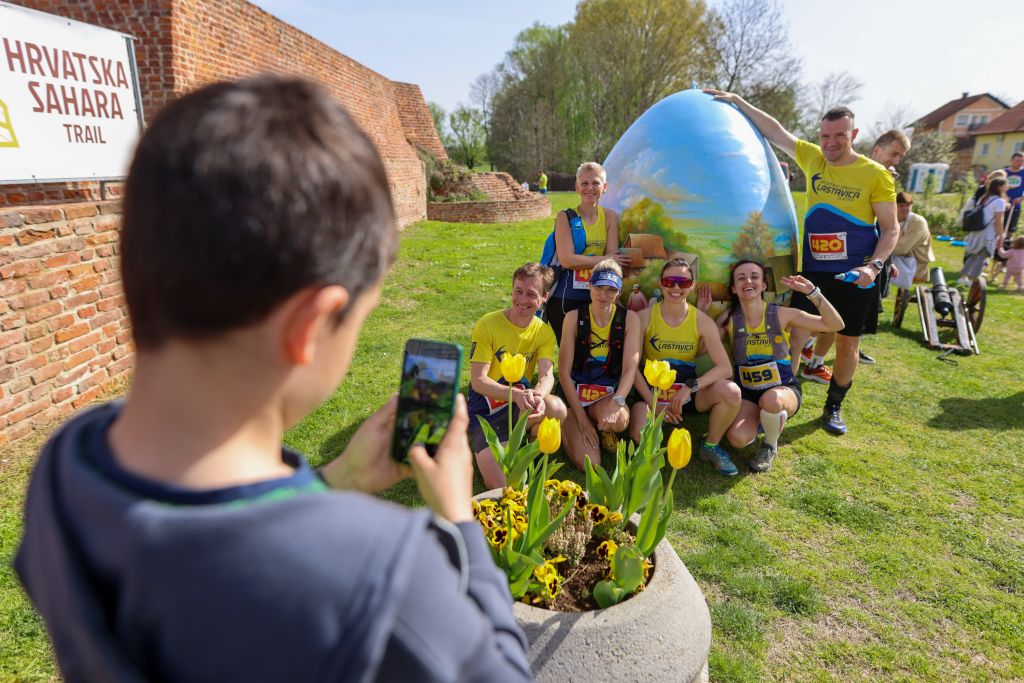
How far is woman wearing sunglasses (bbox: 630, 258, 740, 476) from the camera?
157 inches

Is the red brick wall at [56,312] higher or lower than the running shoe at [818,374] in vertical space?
higher

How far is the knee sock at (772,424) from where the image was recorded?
4133mm

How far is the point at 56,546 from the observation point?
2.16 feet

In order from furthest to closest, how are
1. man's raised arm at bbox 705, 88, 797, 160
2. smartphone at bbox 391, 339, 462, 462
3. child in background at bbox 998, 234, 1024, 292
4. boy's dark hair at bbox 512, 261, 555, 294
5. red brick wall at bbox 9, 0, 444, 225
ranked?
child in background at bbox 998, 234, 1024, 292 → red brick wall at bbox 9, 0, 444, 225 → man's raised arm at bbox 705, 88, 797, 160 → boy's dark hair at bbox 512, 261, 555, 294 → smartphone at bbox 391, 339, 462, 462

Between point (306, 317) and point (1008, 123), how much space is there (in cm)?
5864

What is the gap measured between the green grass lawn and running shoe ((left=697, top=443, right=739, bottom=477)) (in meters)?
0.06

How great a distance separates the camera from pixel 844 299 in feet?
14.8

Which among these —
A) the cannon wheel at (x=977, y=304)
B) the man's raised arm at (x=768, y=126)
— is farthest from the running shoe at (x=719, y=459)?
the cannon wheel at (x=977, y=304)

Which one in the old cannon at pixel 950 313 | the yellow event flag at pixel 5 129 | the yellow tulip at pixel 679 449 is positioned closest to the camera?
the yellow tulip at pixel 679 449

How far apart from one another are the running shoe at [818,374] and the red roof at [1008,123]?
166 ft

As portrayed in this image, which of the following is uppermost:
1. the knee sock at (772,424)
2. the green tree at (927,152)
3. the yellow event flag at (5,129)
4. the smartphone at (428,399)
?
the green tree at (927,152)

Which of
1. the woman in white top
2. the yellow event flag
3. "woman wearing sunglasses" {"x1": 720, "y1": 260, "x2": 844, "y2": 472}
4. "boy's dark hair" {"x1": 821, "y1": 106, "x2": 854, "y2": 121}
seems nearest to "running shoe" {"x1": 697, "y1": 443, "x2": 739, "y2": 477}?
"woman wearing sunglasses" {"x1": 720, "y1": 260, "x2": 844, "y2": 472}

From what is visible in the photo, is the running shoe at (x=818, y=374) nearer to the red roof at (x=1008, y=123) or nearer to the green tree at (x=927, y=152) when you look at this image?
the green tree at (x=927, y=152)

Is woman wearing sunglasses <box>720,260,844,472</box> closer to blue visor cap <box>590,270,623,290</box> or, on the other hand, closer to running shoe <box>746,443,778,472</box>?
running shoe <box>746,443,778,472</box>
